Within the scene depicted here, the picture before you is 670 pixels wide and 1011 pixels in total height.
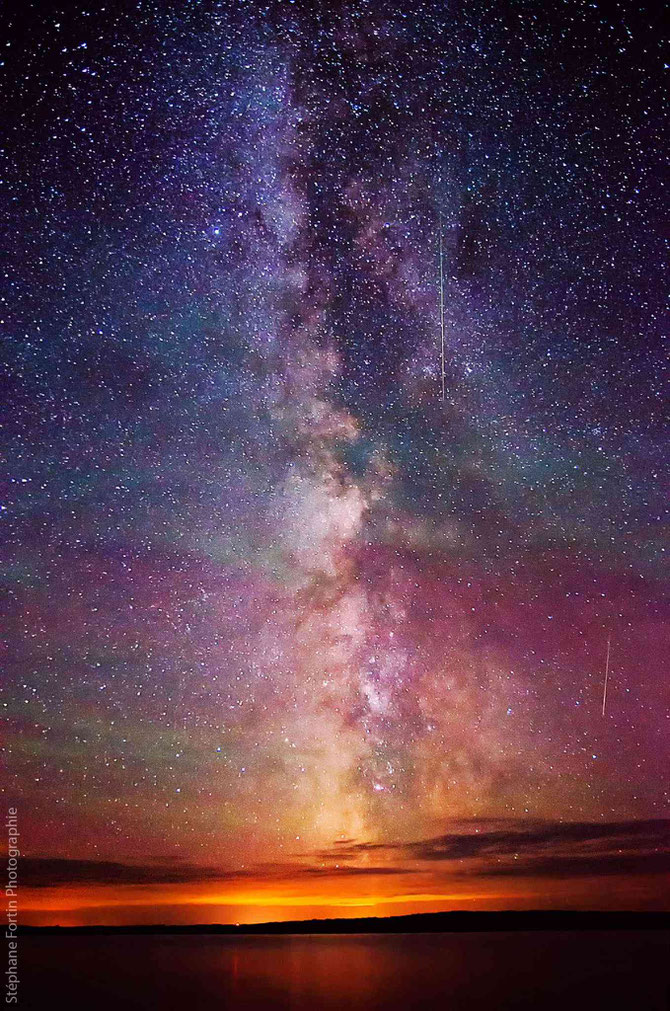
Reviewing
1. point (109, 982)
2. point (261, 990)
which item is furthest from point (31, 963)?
point (261, 990)

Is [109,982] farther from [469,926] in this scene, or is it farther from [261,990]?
[469,926]

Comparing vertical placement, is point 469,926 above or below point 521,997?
below

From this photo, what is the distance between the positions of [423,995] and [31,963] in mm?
9665

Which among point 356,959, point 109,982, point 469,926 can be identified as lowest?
point 469,926

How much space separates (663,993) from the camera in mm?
9500

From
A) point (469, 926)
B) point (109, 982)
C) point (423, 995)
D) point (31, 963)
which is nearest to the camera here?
point (423, 995)

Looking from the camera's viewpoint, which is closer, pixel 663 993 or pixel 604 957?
pixel 663 993

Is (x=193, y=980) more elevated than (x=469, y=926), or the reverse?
(x=193, y=980)

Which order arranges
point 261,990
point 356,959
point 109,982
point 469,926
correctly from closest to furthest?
point 261,990
point 109,982
point 356,959
point 469,926

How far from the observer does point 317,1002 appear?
9.97 metres

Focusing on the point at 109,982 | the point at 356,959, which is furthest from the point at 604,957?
the point at 109,982

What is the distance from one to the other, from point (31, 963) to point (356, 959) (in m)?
7.61

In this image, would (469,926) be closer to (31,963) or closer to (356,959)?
(356,959)

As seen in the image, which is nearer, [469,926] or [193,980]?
[193,980]
